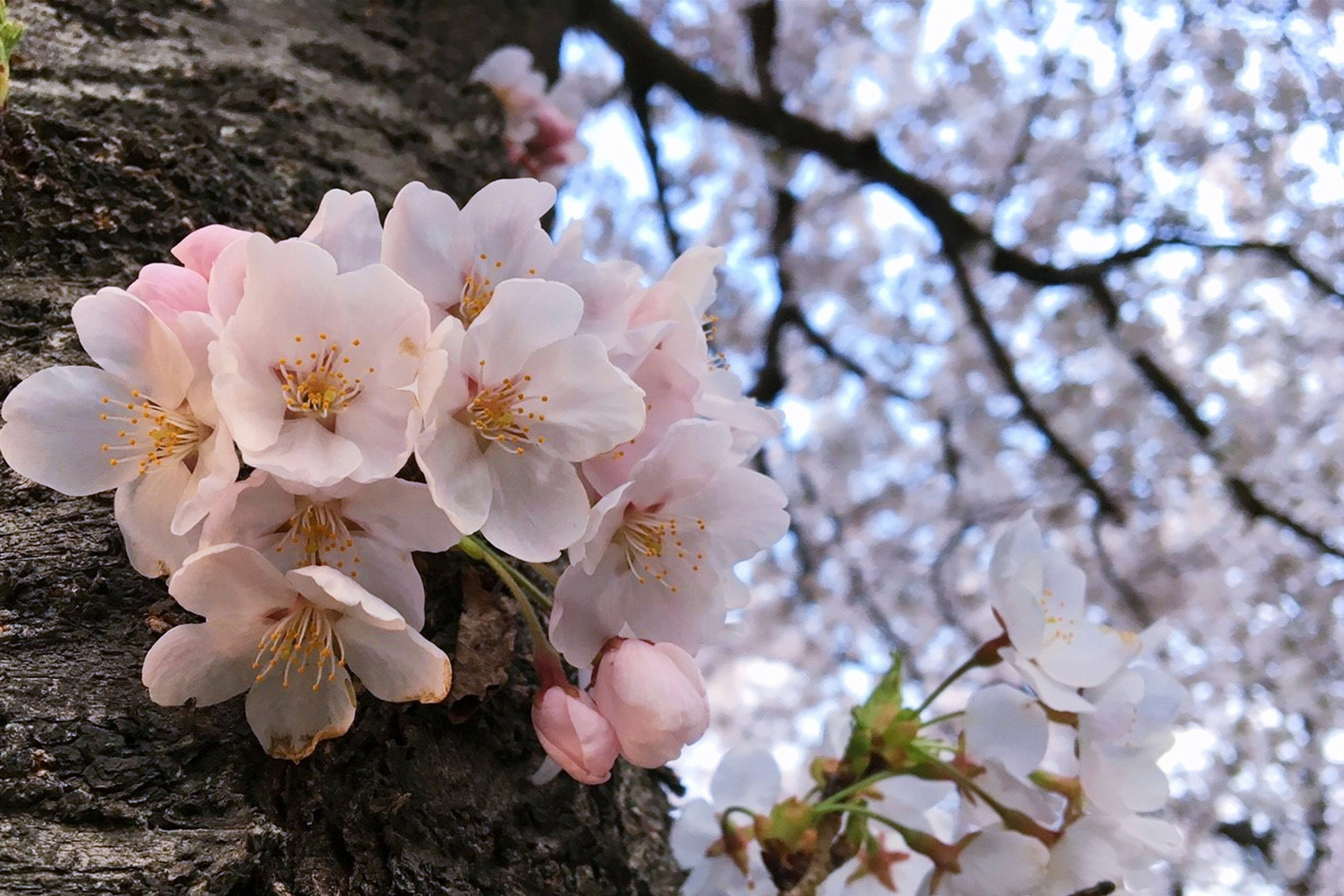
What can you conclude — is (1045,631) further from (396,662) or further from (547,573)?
(396,662)

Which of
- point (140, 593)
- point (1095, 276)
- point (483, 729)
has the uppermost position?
point (1095, 276)

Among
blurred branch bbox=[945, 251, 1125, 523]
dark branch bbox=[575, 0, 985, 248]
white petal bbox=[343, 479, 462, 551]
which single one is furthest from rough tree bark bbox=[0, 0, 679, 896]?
blurred branch bbox=[945, 251, 1125, 523]

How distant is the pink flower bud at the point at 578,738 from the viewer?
1.85ft

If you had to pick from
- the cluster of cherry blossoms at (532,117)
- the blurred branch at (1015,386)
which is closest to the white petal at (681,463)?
the cluster of cherry blossoms at (532,117)

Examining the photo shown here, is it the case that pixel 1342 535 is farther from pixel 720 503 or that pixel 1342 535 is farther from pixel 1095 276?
pixel 720 503

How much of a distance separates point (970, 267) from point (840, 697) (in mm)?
2396

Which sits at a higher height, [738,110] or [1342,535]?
[1342,535]

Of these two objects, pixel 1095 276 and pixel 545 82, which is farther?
pixel 1095 276

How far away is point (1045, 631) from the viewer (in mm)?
786

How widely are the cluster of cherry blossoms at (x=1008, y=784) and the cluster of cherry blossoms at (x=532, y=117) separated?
947 mm

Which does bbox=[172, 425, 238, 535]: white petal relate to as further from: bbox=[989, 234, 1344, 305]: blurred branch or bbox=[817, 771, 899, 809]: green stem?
bbox=[989, 234, 1344, 305]: blurred branch

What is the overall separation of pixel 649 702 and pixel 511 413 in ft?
0.64

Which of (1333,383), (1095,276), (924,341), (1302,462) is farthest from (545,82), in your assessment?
(1333,383)

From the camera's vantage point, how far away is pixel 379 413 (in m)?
0.53
